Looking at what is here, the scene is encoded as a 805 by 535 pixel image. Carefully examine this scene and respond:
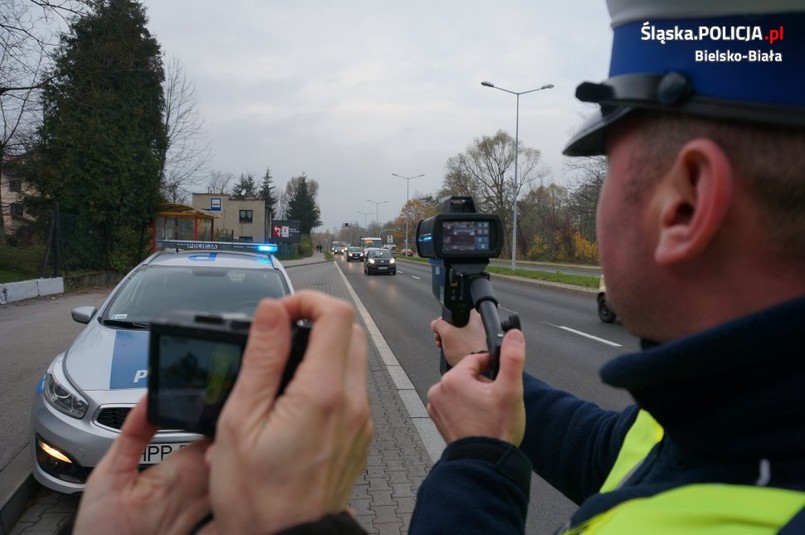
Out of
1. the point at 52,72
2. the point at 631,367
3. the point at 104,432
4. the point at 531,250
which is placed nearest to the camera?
the point at 631,367

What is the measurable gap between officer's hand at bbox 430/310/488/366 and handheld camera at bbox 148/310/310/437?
2.87 ft

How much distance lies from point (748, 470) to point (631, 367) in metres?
0.19

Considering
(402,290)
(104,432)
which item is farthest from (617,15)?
(402,290)

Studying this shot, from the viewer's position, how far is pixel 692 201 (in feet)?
2.71

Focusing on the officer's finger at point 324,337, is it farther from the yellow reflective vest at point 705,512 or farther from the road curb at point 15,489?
the road curb at point 15,489

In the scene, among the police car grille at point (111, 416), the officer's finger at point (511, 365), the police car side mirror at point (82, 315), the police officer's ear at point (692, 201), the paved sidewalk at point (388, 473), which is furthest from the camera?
the police car side mirror at point (82, 315)

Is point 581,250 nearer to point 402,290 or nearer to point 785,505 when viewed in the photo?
point 402,290

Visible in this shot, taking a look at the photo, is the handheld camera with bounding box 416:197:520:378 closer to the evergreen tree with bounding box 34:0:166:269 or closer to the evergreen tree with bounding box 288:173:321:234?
the evergreen tree with bounding box 34:0:166:269

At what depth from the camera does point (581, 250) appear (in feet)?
154

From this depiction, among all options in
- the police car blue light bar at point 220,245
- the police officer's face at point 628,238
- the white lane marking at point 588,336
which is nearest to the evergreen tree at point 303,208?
the white lane marking at point 588,336

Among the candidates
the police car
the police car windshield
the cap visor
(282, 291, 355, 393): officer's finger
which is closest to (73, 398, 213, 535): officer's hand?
(282, 291, 355, 393): officer's finger

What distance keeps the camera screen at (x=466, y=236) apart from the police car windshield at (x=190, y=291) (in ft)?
11.3

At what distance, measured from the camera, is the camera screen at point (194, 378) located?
2.64 feet

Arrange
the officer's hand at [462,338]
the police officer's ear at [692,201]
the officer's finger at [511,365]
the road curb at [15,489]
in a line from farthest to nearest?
1. the road curb at [15,489]
2. the officer's hand at [462,338]
3. the officer's finger at [511,365]
4. the police officer's ear at [692,201]
